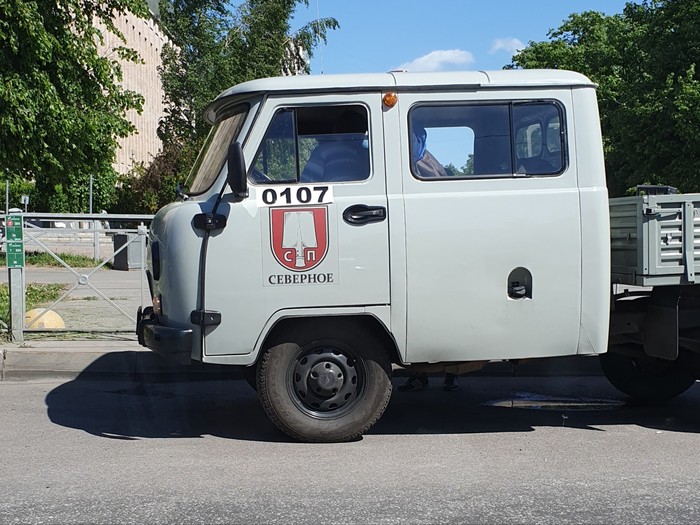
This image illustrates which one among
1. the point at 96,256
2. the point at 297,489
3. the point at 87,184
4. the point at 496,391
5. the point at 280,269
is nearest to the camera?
the point at 297,489

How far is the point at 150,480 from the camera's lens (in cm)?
528

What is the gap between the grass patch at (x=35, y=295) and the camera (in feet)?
42.1

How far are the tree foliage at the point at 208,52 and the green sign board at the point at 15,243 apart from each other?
2492 cm

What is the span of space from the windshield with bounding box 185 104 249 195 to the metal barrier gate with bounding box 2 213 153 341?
3.73 metres

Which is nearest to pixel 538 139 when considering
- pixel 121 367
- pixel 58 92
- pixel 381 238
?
pixel 381 238

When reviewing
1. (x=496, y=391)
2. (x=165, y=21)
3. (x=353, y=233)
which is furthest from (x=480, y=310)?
(x=165, y=21)

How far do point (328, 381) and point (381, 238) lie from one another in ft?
3.42

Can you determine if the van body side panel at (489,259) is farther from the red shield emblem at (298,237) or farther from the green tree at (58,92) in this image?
the green tree at (58,92)

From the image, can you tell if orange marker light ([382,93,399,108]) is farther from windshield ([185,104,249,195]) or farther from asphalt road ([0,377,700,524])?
asphalt road ([0,377,700,524])

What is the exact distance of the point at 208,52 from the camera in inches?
1363

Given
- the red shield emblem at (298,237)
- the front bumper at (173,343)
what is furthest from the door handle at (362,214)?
the front bumper at (173,343)

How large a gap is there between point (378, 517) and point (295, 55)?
38.1 metres

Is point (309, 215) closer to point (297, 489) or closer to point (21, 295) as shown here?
point (297, 489)

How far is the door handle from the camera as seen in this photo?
235 inches
